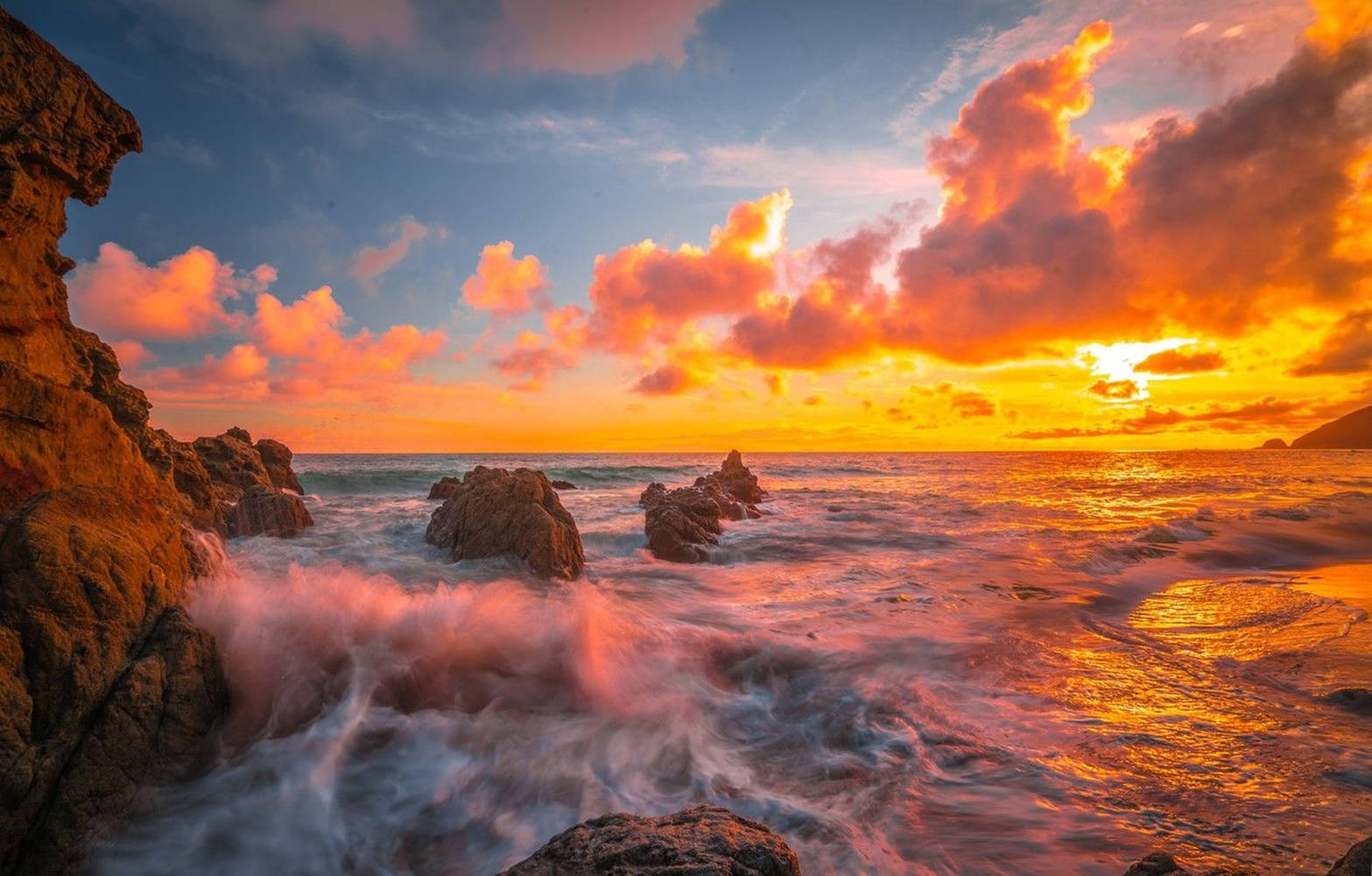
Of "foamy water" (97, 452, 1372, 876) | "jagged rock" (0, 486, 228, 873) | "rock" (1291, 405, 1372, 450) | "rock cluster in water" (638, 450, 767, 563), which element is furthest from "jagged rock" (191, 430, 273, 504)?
"rock" (1291, 405, 1372, 450)

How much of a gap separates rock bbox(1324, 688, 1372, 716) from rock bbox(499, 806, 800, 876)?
6357 millimetres

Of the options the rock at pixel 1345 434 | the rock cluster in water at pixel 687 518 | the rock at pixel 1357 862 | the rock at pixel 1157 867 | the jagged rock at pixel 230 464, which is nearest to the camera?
the rock at pixel 1357 862

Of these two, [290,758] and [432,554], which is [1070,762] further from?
[432,554]

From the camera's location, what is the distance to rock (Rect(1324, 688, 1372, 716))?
18.2 ft

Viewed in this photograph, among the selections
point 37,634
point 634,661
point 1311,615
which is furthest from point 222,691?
point 1311,615

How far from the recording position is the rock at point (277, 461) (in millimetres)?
20703

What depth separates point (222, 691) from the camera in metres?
Answer: 4.77

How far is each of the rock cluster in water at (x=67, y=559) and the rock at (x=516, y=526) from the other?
5567mm

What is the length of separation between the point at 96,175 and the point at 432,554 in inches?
320

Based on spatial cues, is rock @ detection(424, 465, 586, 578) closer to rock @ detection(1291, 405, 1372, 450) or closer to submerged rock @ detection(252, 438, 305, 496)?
submerged rock @ detection(252, 438, 305, 496)

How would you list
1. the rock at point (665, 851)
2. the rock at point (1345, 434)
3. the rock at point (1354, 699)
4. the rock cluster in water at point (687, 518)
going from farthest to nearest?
1. the rock at point (1345, 434)
2. the rock cluster in water at point (687, 518)
3. the rock at point (1354, 699)
4. the rock at point (665, 851)

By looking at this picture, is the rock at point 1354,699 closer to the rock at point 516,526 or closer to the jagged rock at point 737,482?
the rock at point 516,526

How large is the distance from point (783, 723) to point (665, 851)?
3688mm

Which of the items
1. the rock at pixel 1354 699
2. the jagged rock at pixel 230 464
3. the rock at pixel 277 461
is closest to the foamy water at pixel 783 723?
the rock at pixel 1354 699
